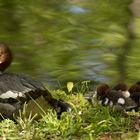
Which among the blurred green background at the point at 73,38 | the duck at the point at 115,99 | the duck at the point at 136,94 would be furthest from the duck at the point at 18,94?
the blurred green background at the point at 73,38

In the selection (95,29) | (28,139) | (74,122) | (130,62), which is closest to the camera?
(28,139)

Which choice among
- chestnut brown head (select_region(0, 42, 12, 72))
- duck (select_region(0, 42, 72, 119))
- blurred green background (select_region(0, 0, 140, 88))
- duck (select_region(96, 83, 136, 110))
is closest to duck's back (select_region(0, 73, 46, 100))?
duck (select_region(0, 42, 72, 119))

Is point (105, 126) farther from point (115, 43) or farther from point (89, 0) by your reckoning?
point (89, 0)

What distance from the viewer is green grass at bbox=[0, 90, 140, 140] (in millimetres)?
4367

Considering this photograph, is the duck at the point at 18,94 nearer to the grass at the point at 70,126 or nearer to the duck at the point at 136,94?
the grass at the point at 70,126

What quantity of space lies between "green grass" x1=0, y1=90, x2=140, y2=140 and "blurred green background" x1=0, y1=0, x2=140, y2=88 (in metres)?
2.46

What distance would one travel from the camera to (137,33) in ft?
31.1

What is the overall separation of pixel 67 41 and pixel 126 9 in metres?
2.01

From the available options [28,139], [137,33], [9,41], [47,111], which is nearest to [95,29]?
[137,33]

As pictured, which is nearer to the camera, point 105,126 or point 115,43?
point 105,126

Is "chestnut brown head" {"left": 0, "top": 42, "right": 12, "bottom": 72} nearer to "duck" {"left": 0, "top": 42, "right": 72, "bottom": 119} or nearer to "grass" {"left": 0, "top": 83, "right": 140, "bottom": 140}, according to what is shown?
"duck" {"left": 0, "top": 42, "right": 72, "bottom": 119}

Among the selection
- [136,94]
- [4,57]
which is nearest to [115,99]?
[136,94]

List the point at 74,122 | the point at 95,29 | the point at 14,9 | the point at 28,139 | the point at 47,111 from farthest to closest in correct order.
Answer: the point at 14,9
the point at 95,29
the point at 47,111
the point at 74,122
the point at 28,139

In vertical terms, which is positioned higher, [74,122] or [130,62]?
[74,122]
